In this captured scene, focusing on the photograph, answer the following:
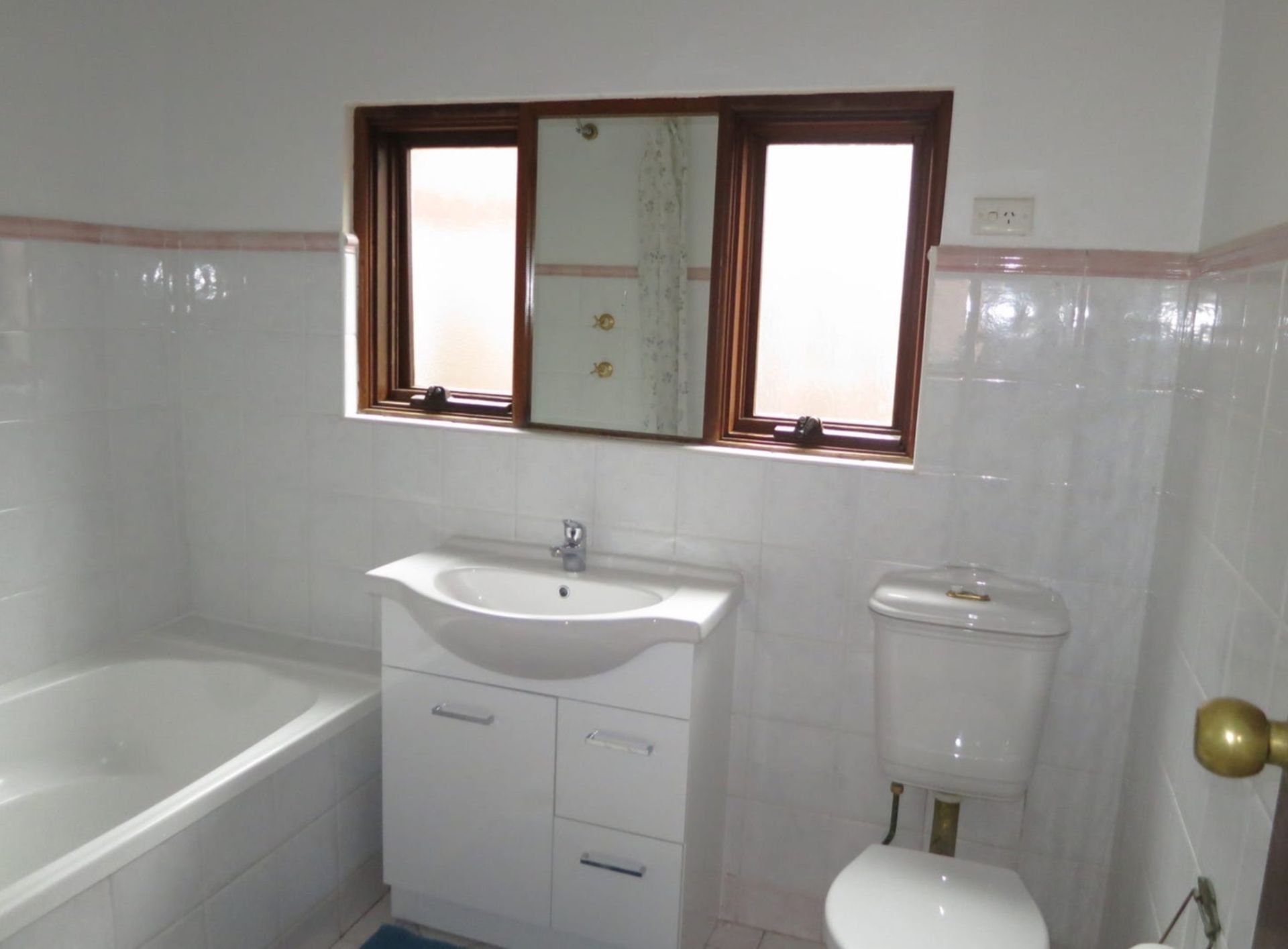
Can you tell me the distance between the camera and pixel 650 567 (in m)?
2.30

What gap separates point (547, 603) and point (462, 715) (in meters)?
0.33

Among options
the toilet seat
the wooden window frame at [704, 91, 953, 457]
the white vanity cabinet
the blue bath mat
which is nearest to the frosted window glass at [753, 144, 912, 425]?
the wooden window frame at [704, 91, 953, 457]

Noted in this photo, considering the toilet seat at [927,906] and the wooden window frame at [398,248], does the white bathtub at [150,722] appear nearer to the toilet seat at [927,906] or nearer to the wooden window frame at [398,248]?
the wooden window frame at [398,248]

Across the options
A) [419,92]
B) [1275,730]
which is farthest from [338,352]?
[1275,730]

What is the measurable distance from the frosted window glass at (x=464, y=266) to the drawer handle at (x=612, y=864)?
46.8 inches

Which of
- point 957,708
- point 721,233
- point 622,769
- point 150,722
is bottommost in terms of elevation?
point 150,722

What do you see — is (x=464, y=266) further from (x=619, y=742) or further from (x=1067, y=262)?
(x=1067, y=262)

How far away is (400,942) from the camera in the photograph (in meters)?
2.20

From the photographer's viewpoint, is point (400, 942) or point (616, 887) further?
point (400, 942)

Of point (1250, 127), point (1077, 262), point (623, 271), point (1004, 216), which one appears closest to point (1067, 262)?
point (1077, 262)

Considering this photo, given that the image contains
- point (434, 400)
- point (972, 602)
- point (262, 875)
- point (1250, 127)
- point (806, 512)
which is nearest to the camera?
→ point (1250, 127)

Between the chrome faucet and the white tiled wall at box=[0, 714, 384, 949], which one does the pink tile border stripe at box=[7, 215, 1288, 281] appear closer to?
the chrome faucet

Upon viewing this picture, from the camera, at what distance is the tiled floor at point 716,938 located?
2.23m

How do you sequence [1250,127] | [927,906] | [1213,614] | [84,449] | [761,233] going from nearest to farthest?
1. [1213,614]
2. [1250,127]
3. [927,906]
4. [761,233]
5. [84,449]
